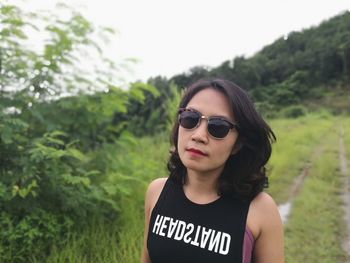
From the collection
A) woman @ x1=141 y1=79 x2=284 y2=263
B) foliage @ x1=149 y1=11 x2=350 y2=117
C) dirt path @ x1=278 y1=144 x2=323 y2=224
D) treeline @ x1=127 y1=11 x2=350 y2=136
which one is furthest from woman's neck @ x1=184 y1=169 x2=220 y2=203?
foliage @ x1=149 y1=11 x2=350 y2=117

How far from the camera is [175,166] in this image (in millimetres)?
1562

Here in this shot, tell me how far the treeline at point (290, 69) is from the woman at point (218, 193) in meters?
3.79

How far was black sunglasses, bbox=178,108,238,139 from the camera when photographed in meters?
1.23

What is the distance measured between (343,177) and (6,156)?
486cm

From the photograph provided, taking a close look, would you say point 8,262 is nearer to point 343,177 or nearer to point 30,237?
point 30,237

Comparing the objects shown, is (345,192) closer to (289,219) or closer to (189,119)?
(289,219)

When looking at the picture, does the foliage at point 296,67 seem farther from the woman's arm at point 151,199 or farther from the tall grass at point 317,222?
the woman's arm at point 151,199

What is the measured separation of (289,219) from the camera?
410cm

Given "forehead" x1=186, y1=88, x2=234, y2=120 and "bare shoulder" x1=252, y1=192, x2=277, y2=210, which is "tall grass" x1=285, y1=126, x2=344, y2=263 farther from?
"forehead" x1=186, y1=88, x2=234, y2=120

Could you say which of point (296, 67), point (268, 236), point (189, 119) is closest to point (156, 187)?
point (189, 119)

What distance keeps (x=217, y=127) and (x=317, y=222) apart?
3.27 m

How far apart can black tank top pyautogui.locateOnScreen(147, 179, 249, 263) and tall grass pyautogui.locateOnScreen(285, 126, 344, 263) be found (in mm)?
2165

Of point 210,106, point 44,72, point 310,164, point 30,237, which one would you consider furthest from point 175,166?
point 310,164

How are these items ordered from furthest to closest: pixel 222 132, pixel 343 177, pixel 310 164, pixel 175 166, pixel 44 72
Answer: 1. pixel 310 164
2. pixel 343 177
3. pixel 44 72
4. pixel 175 166
5. pixel 222 132
